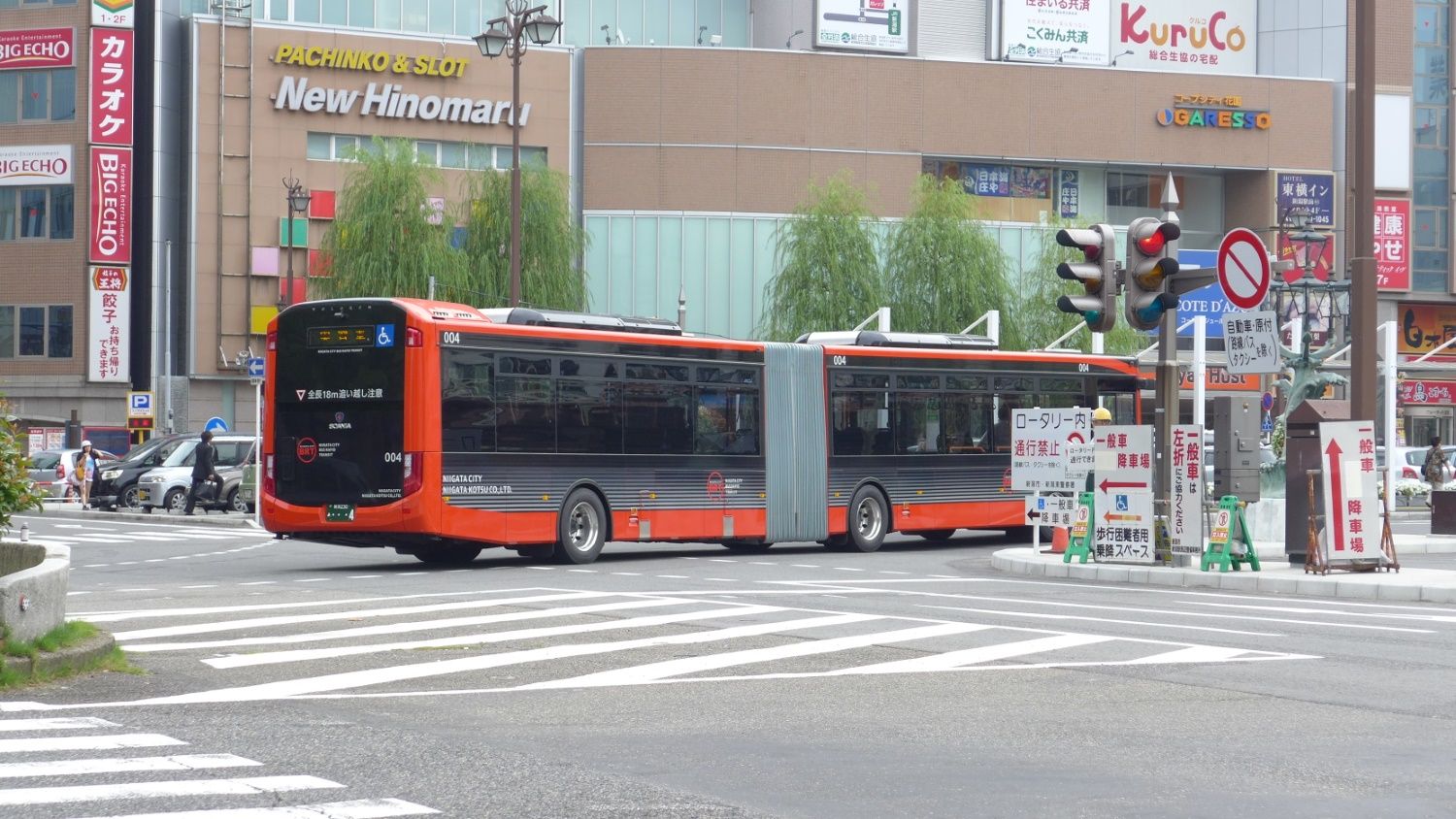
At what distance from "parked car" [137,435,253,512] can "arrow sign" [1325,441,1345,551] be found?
2771 centimetres

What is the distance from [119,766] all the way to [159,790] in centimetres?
68

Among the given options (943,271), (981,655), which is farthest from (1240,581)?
(943,271)

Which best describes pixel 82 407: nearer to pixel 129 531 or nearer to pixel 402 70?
pixel 402 70

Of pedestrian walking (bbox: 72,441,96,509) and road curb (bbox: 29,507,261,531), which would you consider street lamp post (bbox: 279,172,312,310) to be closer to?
pedestrian walking (bbox: 72,441,96,509)

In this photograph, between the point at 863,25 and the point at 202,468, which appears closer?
the point at 202,468

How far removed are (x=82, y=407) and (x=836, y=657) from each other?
53312 mm

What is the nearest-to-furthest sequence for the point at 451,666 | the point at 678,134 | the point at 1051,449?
the point at 451,666
the point at 1051,449
the point at 678,134

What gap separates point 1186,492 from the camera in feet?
69.6

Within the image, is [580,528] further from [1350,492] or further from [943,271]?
[943,271]

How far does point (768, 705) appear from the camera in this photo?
10539mm

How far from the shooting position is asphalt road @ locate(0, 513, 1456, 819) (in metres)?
7.68

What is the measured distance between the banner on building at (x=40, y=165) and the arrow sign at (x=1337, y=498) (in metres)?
50.5

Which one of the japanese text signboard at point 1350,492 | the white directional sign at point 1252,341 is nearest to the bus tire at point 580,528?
the white directional sign at point 1252,341

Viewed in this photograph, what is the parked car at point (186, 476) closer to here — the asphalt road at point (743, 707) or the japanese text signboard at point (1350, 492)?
the asphalt road at point (743, 707)
